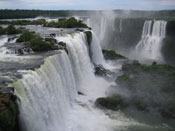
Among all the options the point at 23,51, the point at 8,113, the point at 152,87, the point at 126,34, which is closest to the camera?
the point at 8,113

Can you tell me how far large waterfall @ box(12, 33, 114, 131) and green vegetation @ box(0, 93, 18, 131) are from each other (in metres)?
0.43

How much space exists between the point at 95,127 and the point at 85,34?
13.7 metres

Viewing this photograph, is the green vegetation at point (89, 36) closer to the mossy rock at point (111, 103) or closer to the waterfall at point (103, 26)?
the mossy rock at point (111, 103)

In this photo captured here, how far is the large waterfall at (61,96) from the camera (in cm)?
996

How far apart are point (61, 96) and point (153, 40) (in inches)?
979

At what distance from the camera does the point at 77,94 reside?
17.7m

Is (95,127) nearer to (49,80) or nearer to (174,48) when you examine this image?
(49,80)

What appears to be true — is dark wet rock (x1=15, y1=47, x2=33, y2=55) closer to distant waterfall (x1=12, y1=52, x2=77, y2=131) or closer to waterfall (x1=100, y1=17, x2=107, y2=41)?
distant waterfall (x1=12, y1=52, x2=77, y2=131)

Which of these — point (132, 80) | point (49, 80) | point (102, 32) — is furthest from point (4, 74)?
point (102, 32)

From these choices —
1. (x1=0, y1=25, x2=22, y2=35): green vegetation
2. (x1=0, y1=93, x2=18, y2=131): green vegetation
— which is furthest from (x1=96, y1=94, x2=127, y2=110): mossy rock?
(x1=0, y1=25, x2=22, y2=35): green vegetation

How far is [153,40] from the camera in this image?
3512cm

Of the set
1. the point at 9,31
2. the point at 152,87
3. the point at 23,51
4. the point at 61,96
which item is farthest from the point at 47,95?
the point at 9,31

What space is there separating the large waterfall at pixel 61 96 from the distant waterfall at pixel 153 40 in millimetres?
16029

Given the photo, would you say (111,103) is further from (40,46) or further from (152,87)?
(40,46)
